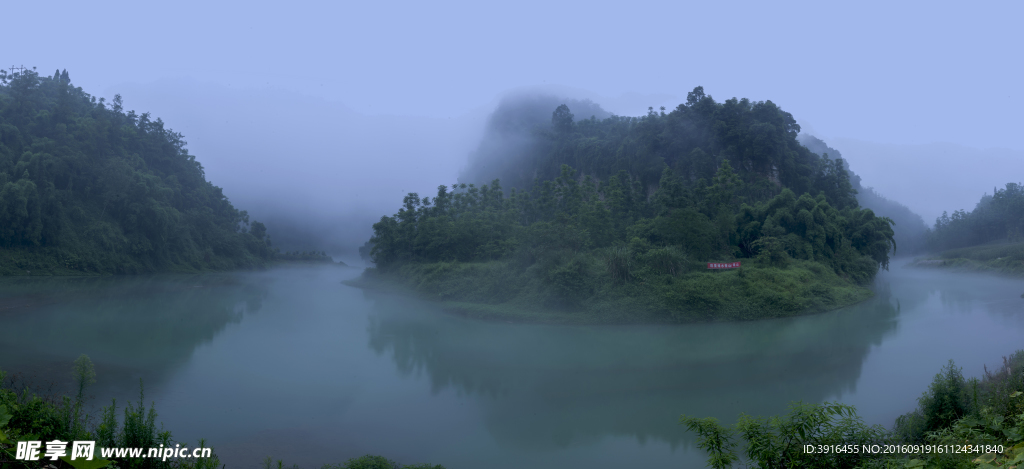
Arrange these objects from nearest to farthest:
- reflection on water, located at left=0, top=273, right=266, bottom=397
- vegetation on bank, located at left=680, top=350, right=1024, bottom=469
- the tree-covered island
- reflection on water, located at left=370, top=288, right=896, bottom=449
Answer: vegetation on bank, located at left=680, top=350, right=1024, bottom=469 < reflection on water, located at left=370, top=288, right=896, bottom=449 < reflection on water, located at left=0, top=273, right=266, bottom=397 < the tree-covered island

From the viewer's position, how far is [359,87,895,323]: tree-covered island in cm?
1892

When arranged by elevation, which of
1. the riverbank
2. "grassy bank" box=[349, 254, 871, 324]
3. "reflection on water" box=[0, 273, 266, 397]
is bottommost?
"reflection on water" box=[0, 273, 266, 397]

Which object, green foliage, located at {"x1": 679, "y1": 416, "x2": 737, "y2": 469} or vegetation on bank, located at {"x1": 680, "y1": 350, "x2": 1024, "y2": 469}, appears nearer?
vegetation on bank, located at {"x1": 680, "y1": 350, "x2": 1024, "y2": 469}


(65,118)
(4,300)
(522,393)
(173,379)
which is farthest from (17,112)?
(522,393)

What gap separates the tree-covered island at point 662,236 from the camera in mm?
18922

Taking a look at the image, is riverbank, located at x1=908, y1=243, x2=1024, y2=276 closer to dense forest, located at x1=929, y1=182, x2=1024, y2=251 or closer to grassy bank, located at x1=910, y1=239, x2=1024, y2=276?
grassy bank, located at x1=910, y1=239, x2=1024, y2=276

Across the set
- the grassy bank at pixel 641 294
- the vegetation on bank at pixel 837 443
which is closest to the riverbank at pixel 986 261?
the grassy bank at pixel 641 294

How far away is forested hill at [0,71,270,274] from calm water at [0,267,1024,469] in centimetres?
1375

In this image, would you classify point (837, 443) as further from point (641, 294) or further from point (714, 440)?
point (641, 294)

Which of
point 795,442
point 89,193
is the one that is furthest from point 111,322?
point 89,193

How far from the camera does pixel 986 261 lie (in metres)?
39.2

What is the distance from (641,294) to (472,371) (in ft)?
26.6

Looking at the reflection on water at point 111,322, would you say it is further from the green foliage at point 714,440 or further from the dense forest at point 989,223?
the dense forest at point 989,223

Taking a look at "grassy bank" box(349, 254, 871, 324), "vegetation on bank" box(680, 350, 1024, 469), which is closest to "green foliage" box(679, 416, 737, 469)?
"vegetation on bank" box(680, 350, 1024, 469)
